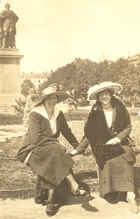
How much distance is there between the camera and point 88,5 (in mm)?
4188

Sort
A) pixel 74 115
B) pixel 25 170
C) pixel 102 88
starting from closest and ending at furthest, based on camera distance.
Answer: pixel 102 88 < pixel 25 170 < pixel 74 115

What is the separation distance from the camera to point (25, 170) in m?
3.97

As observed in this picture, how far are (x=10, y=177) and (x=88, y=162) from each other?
1.04 m

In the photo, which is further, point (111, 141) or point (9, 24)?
point (9, 24)

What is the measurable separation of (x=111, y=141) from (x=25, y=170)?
1.17 metres

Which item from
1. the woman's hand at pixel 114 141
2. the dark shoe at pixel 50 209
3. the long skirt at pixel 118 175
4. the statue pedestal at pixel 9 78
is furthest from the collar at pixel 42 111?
the statue pedestal at pixel 9 78

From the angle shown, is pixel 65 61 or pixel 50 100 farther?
pixel 65 61

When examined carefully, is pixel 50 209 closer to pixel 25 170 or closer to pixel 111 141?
pixel 25 170

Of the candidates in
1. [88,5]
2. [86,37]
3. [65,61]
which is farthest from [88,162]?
[88,5]

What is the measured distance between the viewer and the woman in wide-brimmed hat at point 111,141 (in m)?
3.57

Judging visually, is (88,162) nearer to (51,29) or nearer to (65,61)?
(65,61)

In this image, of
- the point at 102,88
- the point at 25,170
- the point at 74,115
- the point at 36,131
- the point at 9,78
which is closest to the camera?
the point at 36,131

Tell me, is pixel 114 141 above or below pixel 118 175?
above

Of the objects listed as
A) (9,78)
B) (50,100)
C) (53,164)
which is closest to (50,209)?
(53,164)
